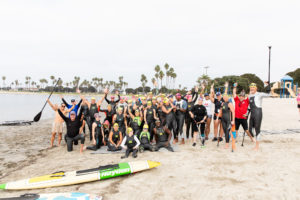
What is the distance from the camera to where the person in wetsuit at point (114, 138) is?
765 centimetres

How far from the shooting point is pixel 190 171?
5.63 meters

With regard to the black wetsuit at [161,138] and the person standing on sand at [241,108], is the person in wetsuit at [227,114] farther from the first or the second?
the black wetsuit at [161,138]

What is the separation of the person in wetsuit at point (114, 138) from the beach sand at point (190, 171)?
522 millimetres

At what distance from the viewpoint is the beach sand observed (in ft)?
14.7

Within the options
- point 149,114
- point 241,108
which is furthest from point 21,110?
point 241,108

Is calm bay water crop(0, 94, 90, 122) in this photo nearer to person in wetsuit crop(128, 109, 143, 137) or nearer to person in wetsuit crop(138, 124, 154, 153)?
person in wetsuit crop(128, 109, 143, 137)

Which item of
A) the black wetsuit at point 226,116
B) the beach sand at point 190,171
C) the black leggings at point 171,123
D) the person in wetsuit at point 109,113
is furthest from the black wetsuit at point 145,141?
the black wetsuit at point 226,116

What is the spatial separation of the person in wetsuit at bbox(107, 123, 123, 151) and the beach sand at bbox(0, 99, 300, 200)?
1.71 ft

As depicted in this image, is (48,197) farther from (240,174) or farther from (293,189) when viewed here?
(293,189)

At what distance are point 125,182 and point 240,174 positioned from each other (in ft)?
10.7

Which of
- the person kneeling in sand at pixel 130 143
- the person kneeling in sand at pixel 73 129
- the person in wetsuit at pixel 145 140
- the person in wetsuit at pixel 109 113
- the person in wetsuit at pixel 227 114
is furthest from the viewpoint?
the person in wetsuit at pixel 109 113

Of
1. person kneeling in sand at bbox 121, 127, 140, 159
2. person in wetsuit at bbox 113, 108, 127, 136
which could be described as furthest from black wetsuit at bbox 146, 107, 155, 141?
person kneeling in sand at bbox 121, 127, 140, 159

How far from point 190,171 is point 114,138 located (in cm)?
351

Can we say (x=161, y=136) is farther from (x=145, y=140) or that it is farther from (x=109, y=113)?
(x=109, y=113)
